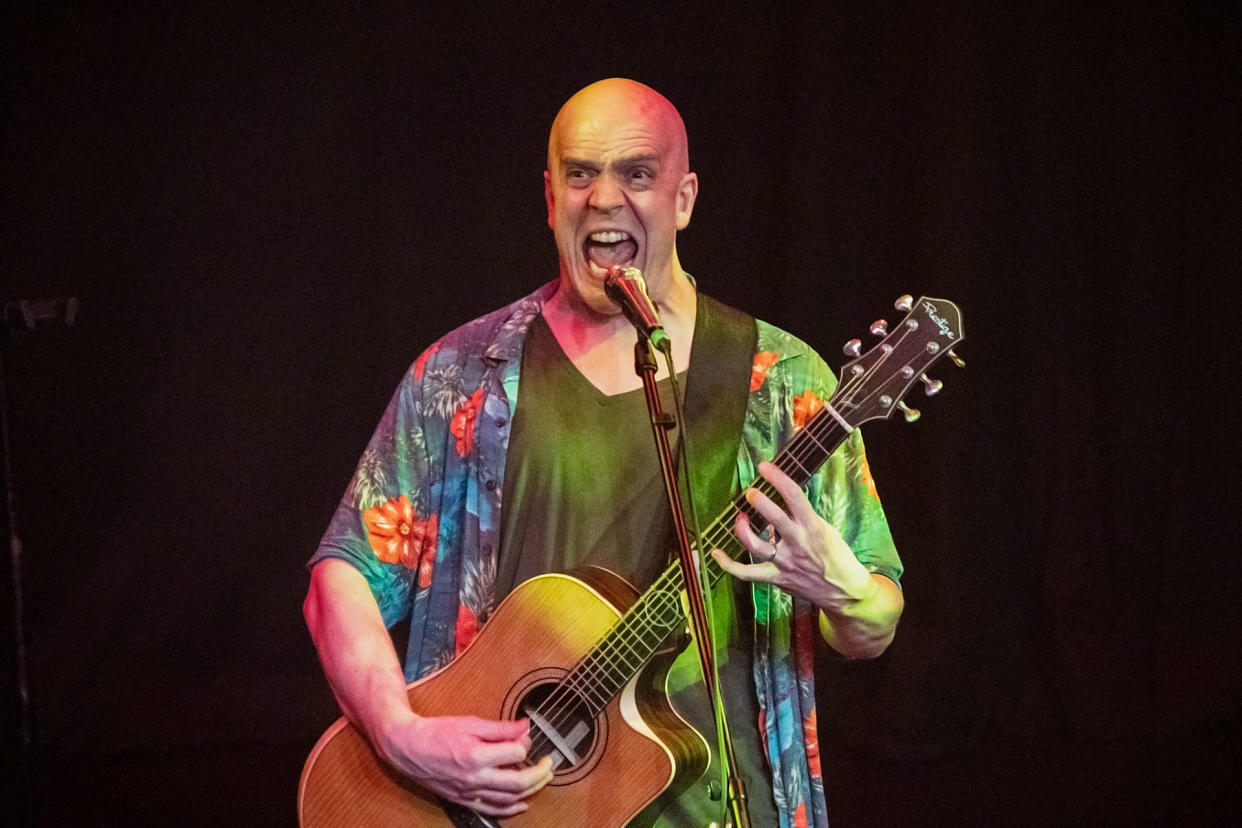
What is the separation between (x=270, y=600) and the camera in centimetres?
409

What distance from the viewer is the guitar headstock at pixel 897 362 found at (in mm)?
2254

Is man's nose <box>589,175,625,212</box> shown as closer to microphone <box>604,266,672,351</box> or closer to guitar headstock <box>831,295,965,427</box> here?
microphone <box>604,266,672,351</box>

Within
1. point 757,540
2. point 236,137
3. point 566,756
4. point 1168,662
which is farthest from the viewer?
point 1168,662

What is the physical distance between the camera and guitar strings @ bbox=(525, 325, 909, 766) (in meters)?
2.27

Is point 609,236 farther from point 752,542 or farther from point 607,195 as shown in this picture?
point 752,542

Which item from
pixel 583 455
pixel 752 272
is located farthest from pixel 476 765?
pixel 752 272

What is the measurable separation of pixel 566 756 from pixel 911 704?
229 centimetres

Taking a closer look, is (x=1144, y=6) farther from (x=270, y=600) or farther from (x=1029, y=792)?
(x=270, y=600)

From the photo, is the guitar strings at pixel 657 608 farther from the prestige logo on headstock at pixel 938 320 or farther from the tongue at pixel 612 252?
the tongue at pixel 612 252

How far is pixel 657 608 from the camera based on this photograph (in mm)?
2336

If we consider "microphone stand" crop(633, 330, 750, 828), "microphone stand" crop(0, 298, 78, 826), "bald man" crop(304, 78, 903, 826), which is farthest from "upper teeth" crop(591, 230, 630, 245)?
"microphone stand" crop(0, 298, 78, 826)

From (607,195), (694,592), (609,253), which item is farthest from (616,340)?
(694,592)

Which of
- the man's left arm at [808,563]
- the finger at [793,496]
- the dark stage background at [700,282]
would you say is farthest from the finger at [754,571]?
the dark stage background at [700,282]

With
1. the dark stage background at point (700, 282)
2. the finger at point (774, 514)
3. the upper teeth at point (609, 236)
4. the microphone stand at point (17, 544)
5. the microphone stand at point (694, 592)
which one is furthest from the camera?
the dark stage background at point (700, 282)
